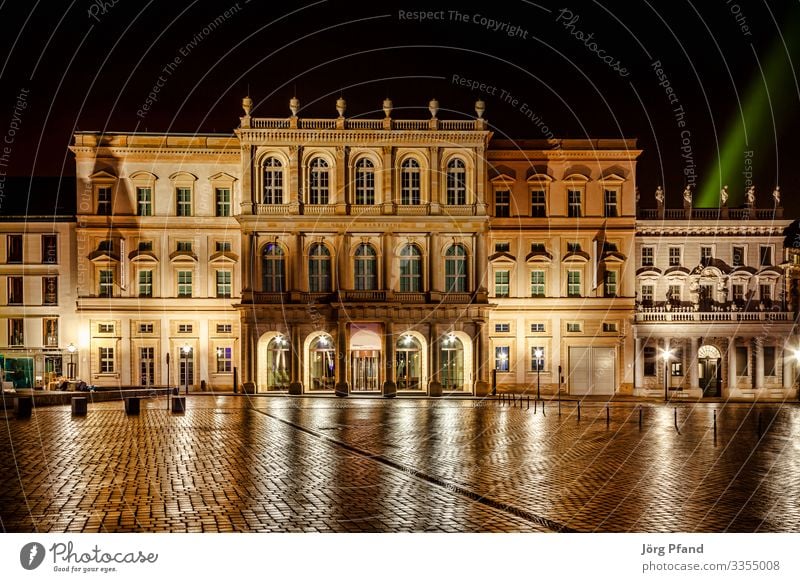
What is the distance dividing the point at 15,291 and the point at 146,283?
800 centimetres

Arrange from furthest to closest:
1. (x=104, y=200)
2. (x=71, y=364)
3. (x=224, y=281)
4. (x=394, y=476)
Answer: (x=224, y=281) < (x=104, y=200) < (x=71, y=364) < (x=394, y=476)

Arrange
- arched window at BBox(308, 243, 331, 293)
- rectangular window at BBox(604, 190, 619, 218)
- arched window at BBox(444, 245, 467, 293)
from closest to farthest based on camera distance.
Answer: arched window at BBox(308, 243, 331, 293) → arched window at BBox(444, 245, 467, 293) → rectangular window at BBox(604, 190, 619, 218)

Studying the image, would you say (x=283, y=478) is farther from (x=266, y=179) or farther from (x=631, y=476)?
(x=266, y=179)

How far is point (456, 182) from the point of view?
5997 cm

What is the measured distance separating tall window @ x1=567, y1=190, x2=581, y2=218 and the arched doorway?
447 inches

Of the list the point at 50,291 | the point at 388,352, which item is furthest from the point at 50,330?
the point at 388,352

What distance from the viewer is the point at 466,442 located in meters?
26.7

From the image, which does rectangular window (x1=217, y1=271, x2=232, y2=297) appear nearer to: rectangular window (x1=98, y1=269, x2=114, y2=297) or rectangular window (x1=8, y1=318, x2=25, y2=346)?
rectangular window (x1=98, y1=269, x2=114, y2=297)

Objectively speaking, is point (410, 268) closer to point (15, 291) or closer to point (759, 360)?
point (759, 360)

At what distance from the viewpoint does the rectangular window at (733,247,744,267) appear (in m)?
64.8

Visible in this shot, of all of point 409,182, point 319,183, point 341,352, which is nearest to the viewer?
point 341,352

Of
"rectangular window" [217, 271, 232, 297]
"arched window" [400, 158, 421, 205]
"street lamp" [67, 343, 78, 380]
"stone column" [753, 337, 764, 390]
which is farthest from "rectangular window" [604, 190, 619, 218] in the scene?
"street lamp" [67, 343, 78, 380]
